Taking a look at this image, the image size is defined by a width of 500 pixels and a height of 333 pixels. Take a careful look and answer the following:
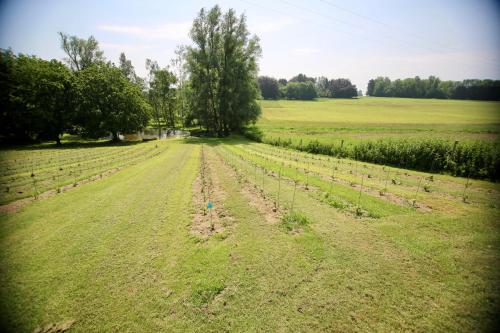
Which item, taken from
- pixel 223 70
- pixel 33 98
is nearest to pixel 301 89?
A: pixel 223 70

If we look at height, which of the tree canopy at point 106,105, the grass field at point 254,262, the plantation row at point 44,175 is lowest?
the grass field at point 254,262

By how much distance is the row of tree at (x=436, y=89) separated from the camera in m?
98.6

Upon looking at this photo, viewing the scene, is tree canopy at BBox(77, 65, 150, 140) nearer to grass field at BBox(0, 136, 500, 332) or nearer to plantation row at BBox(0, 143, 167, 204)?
plantation row at BBox(0, 143, 167, 204)

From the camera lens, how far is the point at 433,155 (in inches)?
731

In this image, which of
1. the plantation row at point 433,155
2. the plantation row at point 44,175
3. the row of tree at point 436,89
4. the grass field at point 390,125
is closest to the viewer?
the plantation row at point 44,175

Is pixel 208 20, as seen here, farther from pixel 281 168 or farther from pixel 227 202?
pixel 227 202

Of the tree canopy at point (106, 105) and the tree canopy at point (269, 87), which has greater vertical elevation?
the tree canopy at point (269, 87)

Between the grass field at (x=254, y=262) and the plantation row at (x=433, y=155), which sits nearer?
the grass field at (x=254, y=262)

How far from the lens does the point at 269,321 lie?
5.02m

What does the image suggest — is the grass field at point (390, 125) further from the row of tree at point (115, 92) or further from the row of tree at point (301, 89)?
the row of tree at point (301, 89)

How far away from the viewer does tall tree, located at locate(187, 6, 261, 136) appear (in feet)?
141

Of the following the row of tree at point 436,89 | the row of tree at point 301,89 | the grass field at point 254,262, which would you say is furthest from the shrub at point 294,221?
the row of tree at point 301,89

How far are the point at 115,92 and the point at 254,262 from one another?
43.1 metres

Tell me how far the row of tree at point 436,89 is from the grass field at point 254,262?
4402 inches
